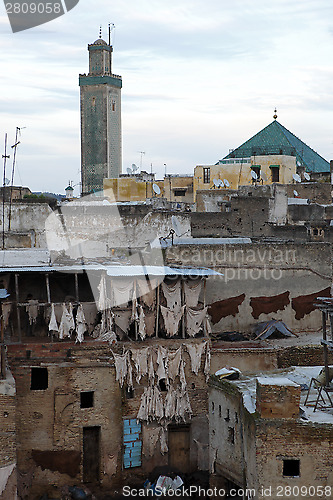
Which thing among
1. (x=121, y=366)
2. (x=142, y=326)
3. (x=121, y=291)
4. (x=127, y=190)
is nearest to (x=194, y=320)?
(x=142, y=326)

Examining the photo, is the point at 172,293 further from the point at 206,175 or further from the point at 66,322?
the point at 206,175

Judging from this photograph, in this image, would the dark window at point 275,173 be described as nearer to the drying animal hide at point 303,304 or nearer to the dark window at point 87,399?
the drying animal hide at point 303,304

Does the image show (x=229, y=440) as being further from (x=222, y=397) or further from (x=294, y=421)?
(x=294, y=421)

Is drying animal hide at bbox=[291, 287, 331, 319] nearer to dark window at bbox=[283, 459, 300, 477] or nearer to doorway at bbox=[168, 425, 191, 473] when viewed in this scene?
doorway at bbox=[168, 425, 191, 473]

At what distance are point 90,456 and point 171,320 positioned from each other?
3436mm

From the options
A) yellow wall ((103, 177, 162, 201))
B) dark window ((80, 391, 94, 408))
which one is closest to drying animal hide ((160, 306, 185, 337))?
dark window ((80, 391, 94, 408))

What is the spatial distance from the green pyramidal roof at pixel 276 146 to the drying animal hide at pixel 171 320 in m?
30.2

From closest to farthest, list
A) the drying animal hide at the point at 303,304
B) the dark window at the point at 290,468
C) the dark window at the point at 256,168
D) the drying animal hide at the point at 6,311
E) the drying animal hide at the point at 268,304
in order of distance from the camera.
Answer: the dark window at the point at 290,468, the drying animal hide at the point at 6,311, the drying animal hide at the point at 268,304, the drying animal hide at the point at 303,304, the dark window at the point at 256,168

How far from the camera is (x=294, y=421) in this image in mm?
11922

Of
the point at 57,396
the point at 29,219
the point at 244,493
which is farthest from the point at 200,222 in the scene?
the point at 244,493

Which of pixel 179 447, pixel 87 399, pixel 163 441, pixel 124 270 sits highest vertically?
pixel 124 270

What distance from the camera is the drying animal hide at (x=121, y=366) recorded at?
16.6 metres

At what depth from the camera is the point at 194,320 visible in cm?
1777

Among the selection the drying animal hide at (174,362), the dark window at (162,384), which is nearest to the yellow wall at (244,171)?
the drying animal hide at (174,362)
